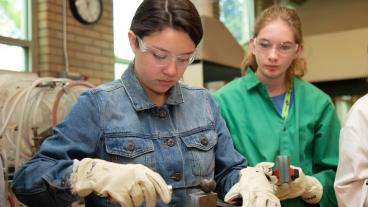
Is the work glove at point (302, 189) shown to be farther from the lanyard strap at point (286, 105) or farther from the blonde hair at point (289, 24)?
the blonde hair at point (289, 24)

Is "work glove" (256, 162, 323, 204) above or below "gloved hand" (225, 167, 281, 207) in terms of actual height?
below

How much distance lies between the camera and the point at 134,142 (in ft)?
4.29

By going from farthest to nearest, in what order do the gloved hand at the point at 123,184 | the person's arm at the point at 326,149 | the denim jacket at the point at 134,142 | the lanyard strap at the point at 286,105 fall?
1. the lanyard strap at the point at 286,105
2. the person's arm at the point at 326,149
3. the denim jacket at the point at 134,142
4. the gloved hand at the point at 123,184

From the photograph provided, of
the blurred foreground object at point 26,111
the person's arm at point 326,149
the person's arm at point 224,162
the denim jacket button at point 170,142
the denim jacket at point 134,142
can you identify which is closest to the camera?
the denim jacket at point 134,142

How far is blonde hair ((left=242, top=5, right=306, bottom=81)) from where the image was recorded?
6.13ft

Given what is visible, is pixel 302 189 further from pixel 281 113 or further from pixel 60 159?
pixel 60 159

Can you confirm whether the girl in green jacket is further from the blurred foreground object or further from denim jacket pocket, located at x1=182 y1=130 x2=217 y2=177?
the blurred foreground object

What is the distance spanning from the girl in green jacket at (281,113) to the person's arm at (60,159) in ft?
2.37

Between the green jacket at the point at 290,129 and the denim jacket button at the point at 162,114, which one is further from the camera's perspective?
the green jacket at the point at 290,129

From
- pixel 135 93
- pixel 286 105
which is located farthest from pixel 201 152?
pixel 286 105

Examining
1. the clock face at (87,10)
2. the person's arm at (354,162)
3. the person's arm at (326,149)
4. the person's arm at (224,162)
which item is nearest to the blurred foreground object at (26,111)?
the person's arm at (224,162)

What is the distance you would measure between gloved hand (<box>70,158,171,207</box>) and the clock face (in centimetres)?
337

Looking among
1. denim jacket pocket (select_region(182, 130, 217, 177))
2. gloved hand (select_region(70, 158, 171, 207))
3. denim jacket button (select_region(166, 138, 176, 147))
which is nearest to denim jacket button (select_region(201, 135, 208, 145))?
denim jacket pocket (select_region(182, 130, 217, 177))

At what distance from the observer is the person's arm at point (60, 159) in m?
1.17
